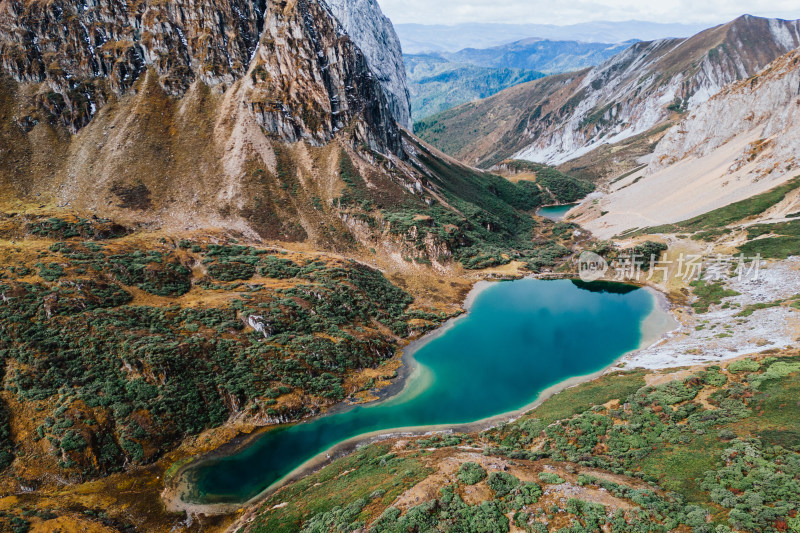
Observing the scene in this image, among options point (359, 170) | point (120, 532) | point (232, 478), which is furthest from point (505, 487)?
point (359, 170)

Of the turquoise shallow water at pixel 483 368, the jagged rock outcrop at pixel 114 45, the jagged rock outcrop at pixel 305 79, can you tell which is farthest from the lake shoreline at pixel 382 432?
the jagged rock outcrop at pixel 114 45

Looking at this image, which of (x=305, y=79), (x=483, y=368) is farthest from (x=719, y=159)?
(x=305, y=79)

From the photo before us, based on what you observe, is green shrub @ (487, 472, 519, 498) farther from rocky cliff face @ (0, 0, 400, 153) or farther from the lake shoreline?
rocky cliff face @ (0, 0, 400, 153)

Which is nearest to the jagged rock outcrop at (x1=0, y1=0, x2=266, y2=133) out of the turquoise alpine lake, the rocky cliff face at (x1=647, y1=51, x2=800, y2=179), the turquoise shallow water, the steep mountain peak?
the turquoise shallow water

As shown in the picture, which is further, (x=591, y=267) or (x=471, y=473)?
(x=591, y=267)

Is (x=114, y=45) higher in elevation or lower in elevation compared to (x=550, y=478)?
higher

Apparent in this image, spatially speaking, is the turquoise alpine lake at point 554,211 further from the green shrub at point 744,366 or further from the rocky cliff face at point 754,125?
the green shrub at point 744,366

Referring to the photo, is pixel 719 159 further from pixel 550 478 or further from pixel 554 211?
pixel 550 478

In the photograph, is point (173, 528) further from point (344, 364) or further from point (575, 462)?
point (575, 462)
